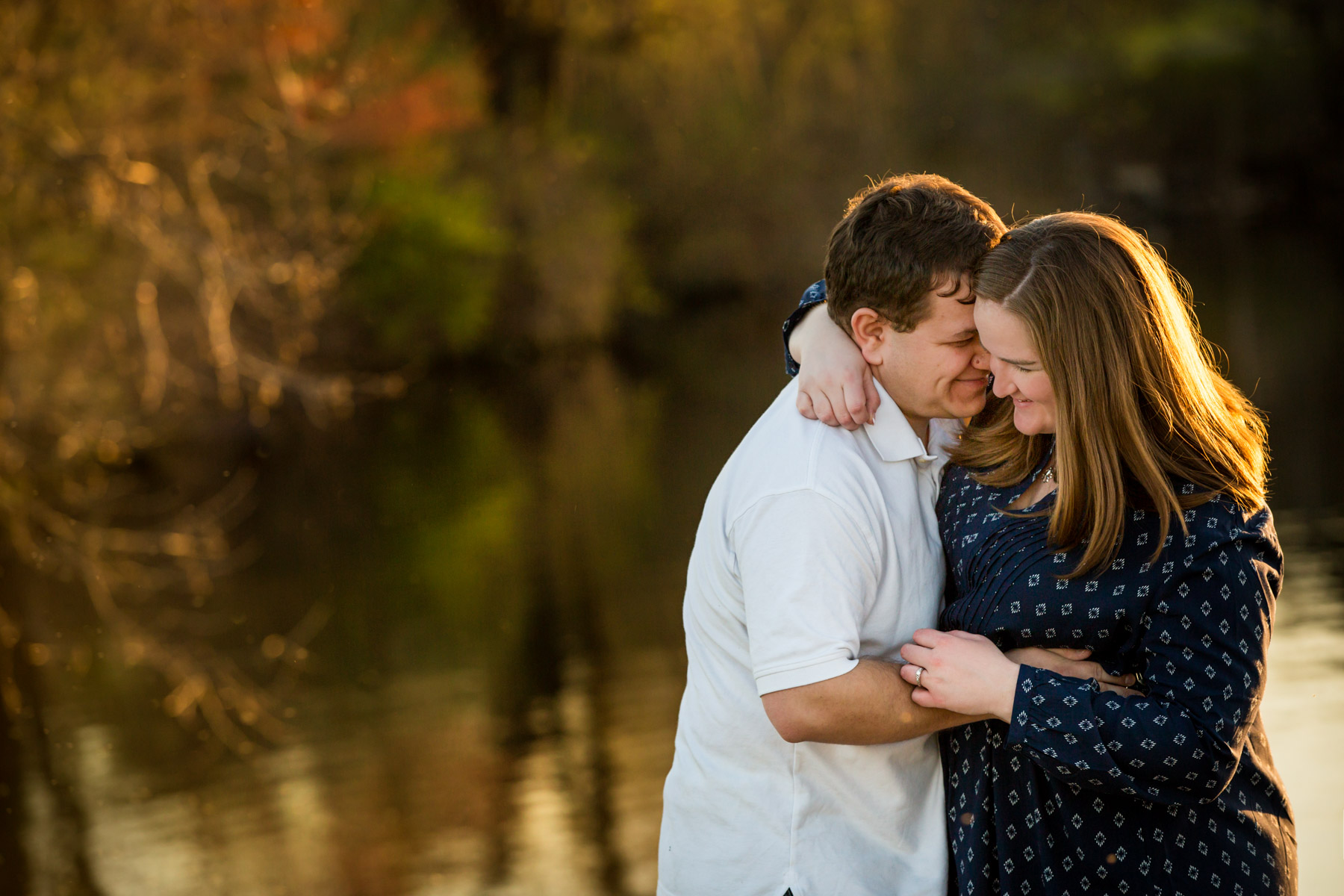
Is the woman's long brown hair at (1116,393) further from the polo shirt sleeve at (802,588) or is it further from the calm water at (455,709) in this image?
the calm water at (455,709)

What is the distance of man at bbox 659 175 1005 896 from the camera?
2107 mm

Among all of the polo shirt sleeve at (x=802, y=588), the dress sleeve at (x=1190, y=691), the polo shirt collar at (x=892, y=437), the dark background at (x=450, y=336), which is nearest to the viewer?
the dress sleeve at (x=1190, y=691)

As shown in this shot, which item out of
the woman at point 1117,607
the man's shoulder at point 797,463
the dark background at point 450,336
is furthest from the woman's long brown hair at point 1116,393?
the dark background at point 450,336

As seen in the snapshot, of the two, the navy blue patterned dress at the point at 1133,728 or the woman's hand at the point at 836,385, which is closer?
the navy blue patterned dress at the point at 1133,728

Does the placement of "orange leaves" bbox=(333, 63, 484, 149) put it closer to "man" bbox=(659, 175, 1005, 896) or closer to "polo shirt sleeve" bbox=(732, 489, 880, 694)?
"man" bbox=(659, 175, 1005, 896)

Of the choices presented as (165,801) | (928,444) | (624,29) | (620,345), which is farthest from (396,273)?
(928,444)

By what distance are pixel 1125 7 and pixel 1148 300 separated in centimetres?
3079

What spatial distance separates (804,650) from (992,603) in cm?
37

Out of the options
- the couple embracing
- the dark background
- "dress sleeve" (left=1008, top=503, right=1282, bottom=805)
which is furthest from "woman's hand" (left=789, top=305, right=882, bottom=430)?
the dark background

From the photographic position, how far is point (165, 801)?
20.9 feet

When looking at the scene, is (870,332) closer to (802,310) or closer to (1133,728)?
(802,310)

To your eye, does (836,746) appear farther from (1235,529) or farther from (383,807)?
(383,807)

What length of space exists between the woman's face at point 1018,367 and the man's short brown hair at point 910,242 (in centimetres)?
12

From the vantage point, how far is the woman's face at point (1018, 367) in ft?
7.11
